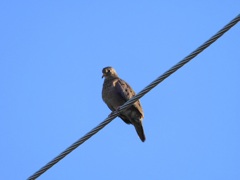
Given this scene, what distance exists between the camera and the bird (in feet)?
29.8

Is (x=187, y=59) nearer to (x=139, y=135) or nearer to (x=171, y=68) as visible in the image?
(x=171, y=68)

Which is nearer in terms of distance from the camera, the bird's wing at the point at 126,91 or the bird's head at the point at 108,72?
the bird's wing at the point at 126,91

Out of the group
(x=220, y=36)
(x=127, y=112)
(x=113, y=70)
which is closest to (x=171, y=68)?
(x=220, y=36)

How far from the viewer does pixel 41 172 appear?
4.91 m

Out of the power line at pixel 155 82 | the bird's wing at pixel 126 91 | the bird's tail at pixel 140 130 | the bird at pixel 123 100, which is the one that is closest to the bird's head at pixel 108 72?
the bird at pixel 123 100

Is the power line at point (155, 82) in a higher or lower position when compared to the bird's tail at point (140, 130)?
lower

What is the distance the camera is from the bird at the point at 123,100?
907cm

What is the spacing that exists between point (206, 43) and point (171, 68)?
1.34 feet

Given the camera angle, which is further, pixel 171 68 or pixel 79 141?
pixel 79 141

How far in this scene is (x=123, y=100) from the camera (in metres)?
9.22

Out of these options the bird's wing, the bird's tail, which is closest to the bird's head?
the bird's wing

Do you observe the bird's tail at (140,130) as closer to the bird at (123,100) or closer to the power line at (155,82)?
the bird at (123,100)

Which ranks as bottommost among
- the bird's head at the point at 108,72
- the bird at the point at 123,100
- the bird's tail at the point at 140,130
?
the bird's tail at the point at 140,130

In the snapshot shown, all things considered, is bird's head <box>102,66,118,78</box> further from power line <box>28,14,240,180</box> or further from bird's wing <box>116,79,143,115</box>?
power line <box>28,14,240,180</box>
